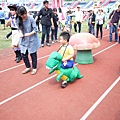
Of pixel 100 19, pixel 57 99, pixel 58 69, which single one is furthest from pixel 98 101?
pixel 100 19

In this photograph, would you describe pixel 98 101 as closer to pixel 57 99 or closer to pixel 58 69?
pixel 57 99

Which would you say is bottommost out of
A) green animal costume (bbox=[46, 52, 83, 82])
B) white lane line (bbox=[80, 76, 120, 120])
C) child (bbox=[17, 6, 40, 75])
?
white lane line (bbox=[80, 76, 120, 120])

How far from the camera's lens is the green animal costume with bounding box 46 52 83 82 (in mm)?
3846

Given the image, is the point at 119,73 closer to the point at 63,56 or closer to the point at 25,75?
the point at 63,56

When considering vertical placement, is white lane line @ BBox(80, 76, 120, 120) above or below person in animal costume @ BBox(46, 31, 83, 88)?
below

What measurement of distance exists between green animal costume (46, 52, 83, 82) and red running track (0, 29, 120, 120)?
0.24 meters

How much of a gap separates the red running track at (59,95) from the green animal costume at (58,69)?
236 mm

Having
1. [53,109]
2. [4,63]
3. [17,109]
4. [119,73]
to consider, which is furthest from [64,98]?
[4,63]

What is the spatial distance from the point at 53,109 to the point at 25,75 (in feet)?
6.26

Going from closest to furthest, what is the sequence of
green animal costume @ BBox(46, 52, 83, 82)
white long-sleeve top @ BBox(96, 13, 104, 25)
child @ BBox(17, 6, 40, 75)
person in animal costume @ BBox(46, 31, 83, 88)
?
green animal costume @ BBox(46, 52, 83, 82) → person in animal costume @ BBox(46, 31, 83, 88) → child @ BBox(17, 6, 40, 75) → white long-sleeve top @ BBox(96, 13, 104, 25)

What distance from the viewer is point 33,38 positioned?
472cm

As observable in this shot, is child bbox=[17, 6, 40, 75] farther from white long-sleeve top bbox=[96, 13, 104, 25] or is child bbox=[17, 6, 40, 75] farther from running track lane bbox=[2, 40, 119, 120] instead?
white long-sleeve top bbox=[96, 13, 104, 25]

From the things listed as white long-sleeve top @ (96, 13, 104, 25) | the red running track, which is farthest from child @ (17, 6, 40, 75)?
white long-sleeve top @ (96, 13, 104, 25)

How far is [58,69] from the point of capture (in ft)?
13.4
